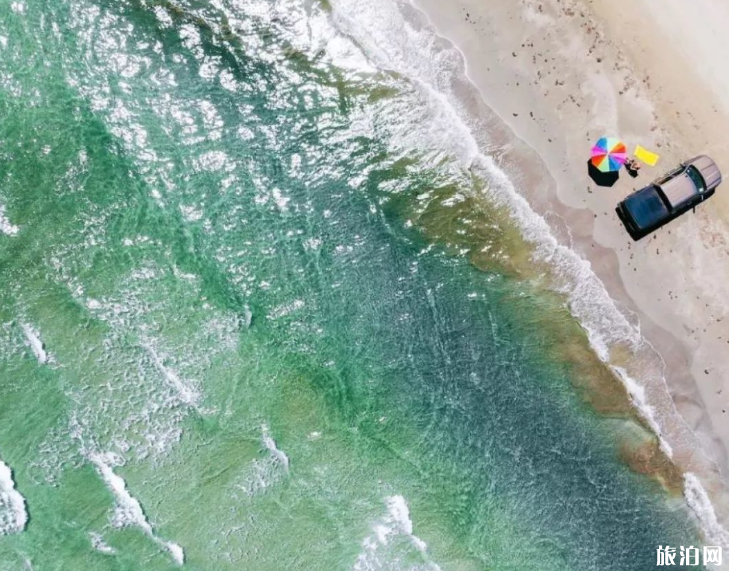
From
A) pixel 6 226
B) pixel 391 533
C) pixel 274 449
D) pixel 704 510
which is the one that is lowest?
pixel 704 510

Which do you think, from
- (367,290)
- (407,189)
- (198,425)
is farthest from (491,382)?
(198,425)

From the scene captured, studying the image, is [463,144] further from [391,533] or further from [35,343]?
[35,343]

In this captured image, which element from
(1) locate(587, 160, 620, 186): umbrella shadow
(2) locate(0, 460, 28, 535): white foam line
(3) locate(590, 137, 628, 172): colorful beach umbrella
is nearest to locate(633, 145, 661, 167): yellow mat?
(3) locate(590, 137, 628, 172): colorful beach umbrella

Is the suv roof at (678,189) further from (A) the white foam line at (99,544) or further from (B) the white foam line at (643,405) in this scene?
(A) the white foam line at (99,544)

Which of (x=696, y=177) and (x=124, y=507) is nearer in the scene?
(x=696, y=177)

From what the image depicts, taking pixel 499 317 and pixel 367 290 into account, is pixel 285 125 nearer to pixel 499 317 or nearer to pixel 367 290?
pixel 367 290

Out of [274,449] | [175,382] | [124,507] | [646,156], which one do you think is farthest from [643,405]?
[124,507]

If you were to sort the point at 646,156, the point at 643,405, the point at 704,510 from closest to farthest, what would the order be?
the point at 646,156, the point at 643,405, the point at 704,510

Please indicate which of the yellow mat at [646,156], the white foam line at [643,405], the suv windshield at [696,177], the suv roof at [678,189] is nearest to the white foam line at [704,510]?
the white foam line at [643,405]
